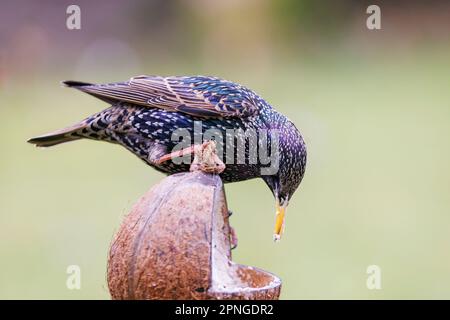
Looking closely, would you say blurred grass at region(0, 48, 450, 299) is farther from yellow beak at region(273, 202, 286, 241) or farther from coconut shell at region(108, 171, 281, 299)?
coconut shell at region(108, 171, 281, 299)

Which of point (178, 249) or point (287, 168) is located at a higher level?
point (287, 168)

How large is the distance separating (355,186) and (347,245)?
165 cm

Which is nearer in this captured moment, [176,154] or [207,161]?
[207,161]

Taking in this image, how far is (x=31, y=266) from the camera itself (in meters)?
8.48

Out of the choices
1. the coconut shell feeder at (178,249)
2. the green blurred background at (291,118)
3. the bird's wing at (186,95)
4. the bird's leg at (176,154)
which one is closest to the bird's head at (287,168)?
the bird's wing at (186,95)

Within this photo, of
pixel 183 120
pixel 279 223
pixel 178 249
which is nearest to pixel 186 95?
pixel 183 120

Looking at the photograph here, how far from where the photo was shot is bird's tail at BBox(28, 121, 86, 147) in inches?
245

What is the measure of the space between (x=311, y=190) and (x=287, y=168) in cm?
443

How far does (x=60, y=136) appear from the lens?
6.29 meters

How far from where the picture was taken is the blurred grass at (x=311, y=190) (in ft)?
27.5

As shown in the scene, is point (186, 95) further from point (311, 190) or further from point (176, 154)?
point (311, 190)

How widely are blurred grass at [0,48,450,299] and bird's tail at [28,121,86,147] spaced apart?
0.91 m

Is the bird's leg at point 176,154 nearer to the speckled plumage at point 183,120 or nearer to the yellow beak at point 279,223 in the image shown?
the speckled plumage at point 183,120

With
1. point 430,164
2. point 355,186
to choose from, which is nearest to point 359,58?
point 430,164
